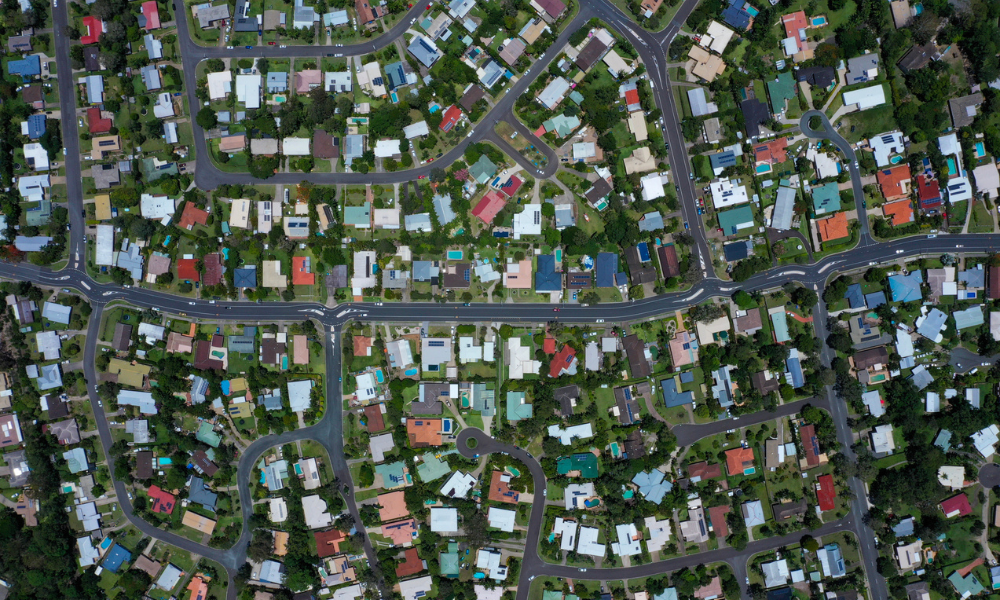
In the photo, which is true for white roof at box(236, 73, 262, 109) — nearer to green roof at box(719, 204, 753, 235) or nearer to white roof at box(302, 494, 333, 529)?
white roof at box(302, 494, 333, 529)

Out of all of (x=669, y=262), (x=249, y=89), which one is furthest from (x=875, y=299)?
(x=249, y=89)

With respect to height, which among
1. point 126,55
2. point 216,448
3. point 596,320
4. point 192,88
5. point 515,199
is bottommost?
point 216,448

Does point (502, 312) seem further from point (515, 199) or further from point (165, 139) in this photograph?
point (165, 139)

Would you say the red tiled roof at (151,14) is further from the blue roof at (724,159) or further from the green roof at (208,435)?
the blue roof at (724,159)

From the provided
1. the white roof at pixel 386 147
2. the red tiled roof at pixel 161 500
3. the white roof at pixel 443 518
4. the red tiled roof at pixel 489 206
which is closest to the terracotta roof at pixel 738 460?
the white roof at pixel 443 518

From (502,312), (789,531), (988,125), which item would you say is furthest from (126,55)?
(988,125)

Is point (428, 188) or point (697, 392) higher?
point (428, 188)

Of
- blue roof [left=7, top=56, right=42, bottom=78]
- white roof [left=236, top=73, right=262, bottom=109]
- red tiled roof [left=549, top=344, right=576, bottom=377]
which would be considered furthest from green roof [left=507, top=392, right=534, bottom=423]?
blue roof [left=7, top=56, right=42, bottom=78]
